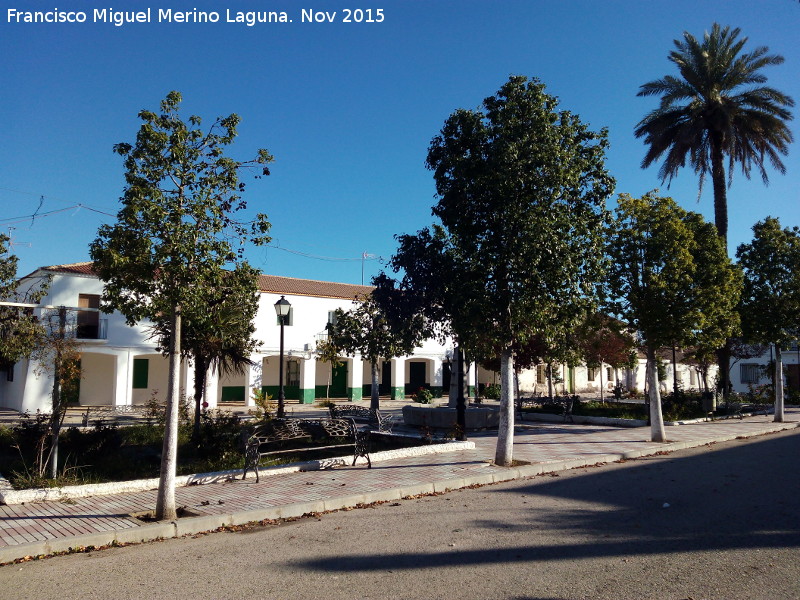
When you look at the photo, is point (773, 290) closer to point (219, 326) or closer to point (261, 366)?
point (219, 326)

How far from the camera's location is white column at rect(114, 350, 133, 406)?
2823 centimetres

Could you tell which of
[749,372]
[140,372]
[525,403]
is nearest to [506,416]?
[525,403]

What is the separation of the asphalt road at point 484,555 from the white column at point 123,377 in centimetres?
2296

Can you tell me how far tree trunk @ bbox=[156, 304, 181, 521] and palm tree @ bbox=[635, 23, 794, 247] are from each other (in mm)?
21044

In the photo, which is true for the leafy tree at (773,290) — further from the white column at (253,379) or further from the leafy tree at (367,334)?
the white column at (253,379)

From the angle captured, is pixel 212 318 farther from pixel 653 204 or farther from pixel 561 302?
pixel 653 204

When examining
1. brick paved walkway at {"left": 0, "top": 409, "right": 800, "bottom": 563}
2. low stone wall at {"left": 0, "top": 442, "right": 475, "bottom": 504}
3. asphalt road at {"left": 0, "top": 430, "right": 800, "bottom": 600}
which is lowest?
asphalt road at {"left": 0, "top": 430, "right": 800, "bottom": 600}

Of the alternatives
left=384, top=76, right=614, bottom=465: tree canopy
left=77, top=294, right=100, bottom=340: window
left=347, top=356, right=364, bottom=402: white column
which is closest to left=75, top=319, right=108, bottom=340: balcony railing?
left=77, top=294, right=100, bottom=340: window

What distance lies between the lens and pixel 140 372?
101 ft

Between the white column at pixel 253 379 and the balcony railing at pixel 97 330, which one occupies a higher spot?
the balcony railing at pixel 97 330

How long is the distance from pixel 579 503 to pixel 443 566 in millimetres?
3582

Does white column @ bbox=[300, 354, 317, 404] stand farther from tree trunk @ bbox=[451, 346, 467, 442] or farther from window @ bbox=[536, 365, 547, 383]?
tree trunk @ bbox=[451, 346, 467, 442]

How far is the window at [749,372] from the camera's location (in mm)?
43062

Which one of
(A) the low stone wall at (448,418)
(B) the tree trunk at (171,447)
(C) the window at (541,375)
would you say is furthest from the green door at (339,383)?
(B) the tree trunk at (171,447)
